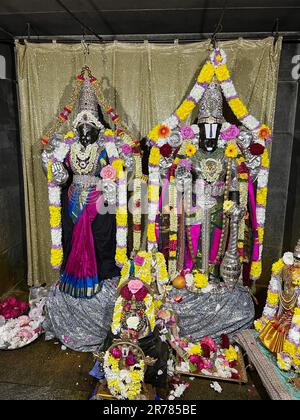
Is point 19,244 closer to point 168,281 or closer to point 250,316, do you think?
point 168,281

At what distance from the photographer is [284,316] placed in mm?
3252

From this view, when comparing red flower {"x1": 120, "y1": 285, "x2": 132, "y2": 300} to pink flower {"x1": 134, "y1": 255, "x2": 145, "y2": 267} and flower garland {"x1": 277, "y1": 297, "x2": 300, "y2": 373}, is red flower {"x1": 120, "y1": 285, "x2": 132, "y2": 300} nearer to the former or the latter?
pink flower {"x1": 134, "y1": 255, "x2": 145, "y2": 267}

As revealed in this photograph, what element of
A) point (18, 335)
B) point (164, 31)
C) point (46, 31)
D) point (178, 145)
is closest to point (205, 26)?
point (164, 31)

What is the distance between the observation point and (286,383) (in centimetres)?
285

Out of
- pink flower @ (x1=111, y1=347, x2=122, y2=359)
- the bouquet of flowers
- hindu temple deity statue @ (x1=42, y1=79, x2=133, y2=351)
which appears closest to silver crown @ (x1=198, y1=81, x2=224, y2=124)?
hindu temple deity statue @ (x1=42, y1=79, x2=133, y2=351)

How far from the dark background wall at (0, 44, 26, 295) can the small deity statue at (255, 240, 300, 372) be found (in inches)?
138

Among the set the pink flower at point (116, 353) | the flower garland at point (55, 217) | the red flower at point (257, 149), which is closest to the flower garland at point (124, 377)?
the pink flower at point (116, 353)

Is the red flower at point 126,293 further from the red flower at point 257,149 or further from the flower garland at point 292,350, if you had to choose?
the red flower at point 257,149

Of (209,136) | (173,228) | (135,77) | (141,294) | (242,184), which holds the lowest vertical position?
(141,294)

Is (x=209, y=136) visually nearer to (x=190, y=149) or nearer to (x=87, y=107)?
(x=190, y=149)

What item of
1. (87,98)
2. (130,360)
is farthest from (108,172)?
(130,360)

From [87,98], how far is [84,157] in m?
0.65

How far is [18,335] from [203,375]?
6.83 feet

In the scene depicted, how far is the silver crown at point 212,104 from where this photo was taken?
3.60 meters
